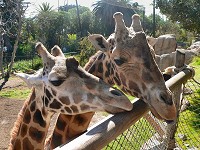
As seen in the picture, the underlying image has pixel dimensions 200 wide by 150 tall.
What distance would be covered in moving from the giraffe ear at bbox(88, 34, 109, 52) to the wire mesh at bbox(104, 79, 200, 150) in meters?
0.74

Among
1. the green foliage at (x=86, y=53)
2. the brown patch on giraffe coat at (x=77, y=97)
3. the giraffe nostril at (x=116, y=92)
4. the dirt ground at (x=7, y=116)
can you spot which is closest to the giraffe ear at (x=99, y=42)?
the brown patch on giraffe coat at (x=77, y=97)

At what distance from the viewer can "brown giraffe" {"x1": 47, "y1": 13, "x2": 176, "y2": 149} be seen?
203cm

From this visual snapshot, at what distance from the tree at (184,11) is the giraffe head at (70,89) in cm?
1022

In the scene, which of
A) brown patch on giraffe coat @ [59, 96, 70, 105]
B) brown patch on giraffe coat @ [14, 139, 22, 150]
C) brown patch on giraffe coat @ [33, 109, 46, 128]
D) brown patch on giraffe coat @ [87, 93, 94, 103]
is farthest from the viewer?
brown patch on giraffe coat @ [14, 139, 22, 150]

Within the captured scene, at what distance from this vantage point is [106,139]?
135 centimetres

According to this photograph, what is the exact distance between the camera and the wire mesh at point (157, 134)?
293 cm

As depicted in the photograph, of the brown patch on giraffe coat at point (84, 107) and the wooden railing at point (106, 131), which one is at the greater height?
the wooden railing at point (106, 131)

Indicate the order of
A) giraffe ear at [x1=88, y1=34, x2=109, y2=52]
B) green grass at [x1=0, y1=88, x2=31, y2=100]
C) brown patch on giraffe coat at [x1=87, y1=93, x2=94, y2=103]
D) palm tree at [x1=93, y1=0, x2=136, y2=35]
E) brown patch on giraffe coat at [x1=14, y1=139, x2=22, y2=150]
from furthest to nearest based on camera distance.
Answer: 1. palm tree at [x1=93, y1=0, x2=136, y2=35]
2. green grass at [x1=0, y1=88, x2=31, y2=100]
3. giraffe ear at [x1=88, y1=34, x2=109, y2=52]
4. brown patch on giraffe coat at [x1=14, y1=139, x2=22, y2=150]
5. brown patch on giraffe coat at [x1=87, y1=93, x2=94, y2=103]

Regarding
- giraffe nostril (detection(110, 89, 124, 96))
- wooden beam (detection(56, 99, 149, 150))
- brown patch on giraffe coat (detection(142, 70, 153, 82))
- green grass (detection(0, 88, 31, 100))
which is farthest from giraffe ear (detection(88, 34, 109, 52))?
green grass (detection(0, 88, 31, 100))

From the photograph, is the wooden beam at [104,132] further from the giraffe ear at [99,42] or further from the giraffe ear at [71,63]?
the giraffe ear at [99,42]

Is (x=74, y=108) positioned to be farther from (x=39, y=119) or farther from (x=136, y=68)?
(x=136, y=68)

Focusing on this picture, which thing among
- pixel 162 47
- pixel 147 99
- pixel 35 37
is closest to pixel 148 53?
pixel 147 99

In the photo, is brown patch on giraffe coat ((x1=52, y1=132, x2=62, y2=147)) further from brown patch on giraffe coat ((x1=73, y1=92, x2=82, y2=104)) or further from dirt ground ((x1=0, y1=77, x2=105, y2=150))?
dirt ground ((x1=0, y1=77, x2=105, y2=150))

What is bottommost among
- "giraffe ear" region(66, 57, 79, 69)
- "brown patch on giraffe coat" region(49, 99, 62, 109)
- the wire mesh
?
the wire mesh
